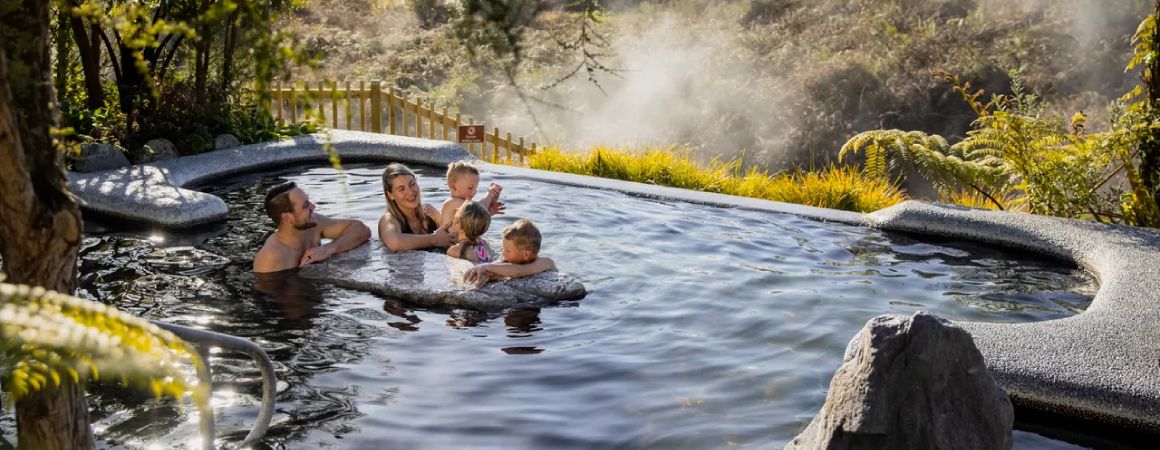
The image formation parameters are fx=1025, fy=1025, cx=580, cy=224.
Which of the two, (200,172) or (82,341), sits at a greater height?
(82,341)

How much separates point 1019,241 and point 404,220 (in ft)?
16.1

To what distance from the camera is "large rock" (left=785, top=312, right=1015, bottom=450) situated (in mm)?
3385

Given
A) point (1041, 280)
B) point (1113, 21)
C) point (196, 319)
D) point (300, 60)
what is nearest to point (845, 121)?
point (1113, 21)

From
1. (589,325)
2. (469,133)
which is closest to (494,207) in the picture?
(589,325)

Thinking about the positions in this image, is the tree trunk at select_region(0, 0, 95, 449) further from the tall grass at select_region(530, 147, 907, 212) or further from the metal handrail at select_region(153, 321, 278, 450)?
the tall grass at select_region(530, 147, 907, 212)

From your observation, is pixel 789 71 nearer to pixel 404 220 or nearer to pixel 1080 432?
pixel 404 220

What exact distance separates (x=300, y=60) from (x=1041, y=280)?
6.97 m

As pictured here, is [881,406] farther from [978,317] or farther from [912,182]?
[912,182]

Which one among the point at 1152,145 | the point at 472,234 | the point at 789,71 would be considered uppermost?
the point at 789,71

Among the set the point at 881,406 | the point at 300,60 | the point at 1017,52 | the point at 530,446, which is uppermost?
the point at 1017,52

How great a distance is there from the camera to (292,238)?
7.45m

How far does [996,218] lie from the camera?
8562mm

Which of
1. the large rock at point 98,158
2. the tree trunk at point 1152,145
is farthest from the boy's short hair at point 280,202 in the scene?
the tree trunk at point 1152,145

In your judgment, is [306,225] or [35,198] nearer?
[35,198]
